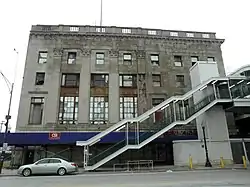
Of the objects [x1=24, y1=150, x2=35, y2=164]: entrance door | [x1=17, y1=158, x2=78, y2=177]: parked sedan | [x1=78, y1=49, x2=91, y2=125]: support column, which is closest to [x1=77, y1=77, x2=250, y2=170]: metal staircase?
[x1=17, y1=158, x2=78, y2=177]: parked sedan

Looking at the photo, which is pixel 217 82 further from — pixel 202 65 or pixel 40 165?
pixel 40 165

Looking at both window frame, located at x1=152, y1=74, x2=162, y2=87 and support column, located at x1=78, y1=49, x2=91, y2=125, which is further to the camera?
window frame, located at x1=152, y1=74, x2=162, y2=87

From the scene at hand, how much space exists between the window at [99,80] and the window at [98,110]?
171cm

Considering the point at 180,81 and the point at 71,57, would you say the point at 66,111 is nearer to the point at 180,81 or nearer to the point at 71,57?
the point at 71,57

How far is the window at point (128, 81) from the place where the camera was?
1039 inches

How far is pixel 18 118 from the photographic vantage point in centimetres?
2334

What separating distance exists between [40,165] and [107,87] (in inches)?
478

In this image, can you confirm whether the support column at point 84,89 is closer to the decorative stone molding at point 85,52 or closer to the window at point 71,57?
the decorative stone molding at point 85,52

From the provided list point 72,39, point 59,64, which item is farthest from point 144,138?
point 72,39

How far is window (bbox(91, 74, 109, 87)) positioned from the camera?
2602cm

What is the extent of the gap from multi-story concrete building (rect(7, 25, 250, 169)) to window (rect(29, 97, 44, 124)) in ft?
0.34

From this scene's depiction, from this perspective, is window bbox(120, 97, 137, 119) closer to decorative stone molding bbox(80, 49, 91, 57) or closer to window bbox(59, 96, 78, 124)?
window bbox(59, 96, 78, 124)

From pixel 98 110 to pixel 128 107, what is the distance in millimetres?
3578

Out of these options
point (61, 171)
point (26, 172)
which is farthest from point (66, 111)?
point (26, 172)
